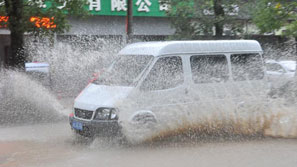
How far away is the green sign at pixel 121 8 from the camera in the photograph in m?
18.9

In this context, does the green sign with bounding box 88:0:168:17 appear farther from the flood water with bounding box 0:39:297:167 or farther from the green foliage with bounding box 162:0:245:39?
the flood water with bounding box 0:39:297:167

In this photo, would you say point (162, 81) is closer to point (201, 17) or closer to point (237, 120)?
point (237, 120)

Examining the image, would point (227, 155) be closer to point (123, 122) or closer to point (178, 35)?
point (123, 122)

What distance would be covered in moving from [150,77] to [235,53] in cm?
207

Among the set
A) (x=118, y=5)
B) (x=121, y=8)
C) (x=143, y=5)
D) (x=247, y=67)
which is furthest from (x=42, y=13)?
(x=143, y=5)

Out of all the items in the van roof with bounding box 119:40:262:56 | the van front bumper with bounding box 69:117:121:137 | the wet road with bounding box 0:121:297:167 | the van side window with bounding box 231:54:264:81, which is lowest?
the wet road with bounding box 0:121:297:167

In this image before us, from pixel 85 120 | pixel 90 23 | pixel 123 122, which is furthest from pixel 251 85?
pixel 90 23

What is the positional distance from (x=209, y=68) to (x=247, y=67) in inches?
38.9

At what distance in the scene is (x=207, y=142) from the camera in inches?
303

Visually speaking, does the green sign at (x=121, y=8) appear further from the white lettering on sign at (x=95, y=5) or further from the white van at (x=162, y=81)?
the white van at (x=162, y=81)

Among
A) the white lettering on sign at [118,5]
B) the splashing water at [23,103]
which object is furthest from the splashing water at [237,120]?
the white lettering on sign at [118,5]

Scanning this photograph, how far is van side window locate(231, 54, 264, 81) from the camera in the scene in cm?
831

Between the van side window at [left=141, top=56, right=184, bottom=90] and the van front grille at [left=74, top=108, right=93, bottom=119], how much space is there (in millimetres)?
1027

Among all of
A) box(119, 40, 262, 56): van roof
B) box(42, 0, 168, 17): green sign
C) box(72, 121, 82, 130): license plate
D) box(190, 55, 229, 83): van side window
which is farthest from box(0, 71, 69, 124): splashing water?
box(42, 0, 168, 17): green sign
